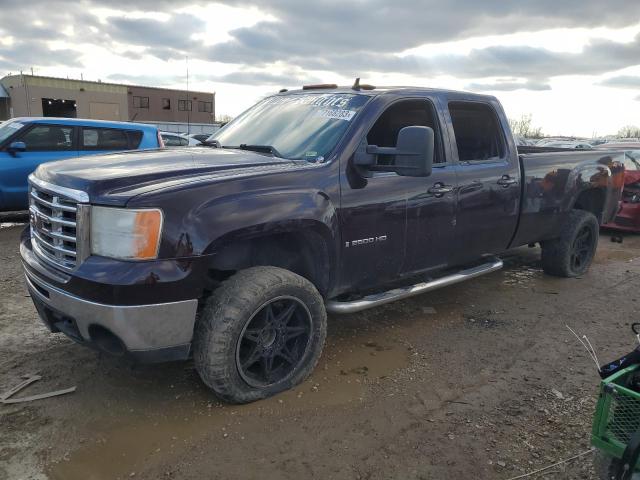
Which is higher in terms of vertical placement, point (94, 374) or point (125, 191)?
point (125, 191)

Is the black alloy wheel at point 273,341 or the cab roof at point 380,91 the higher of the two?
the cab roof at point 380,91

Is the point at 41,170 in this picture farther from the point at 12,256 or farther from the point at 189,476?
the point at 12,256

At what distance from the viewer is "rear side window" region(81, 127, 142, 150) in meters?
8.65

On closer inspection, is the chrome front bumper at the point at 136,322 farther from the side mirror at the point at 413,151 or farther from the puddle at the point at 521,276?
the puddle at the point at 521,276

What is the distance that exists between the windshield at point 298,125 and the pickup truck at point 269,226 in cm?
1

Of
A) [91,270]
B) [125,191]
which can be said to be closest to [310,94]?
[125,191]

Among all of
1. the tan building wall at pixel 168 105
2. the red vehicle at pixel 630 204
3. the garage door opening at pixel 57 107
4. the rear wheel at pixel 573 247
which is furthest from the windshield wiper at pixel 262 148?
the tan building wall at pixel 168 105

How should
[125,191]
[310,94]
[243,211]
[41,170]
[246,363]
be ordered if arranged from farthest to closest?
[310,94]
[41,170]
[246,363]
[243,211]
[125,191]

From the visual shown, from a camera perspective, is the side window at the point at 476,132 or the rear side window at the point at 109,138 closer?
the side window at the point at 476,132

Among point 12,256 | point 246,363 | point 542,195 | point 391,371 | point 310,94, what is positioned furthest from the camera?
point 12,256

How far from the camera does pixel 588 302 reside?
17.9 feet

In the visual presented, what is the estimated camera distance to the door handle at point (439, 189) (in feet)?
13.5

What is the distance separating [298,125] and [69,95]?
4929 centimetres

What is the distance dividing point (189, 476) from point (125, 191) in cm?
150
